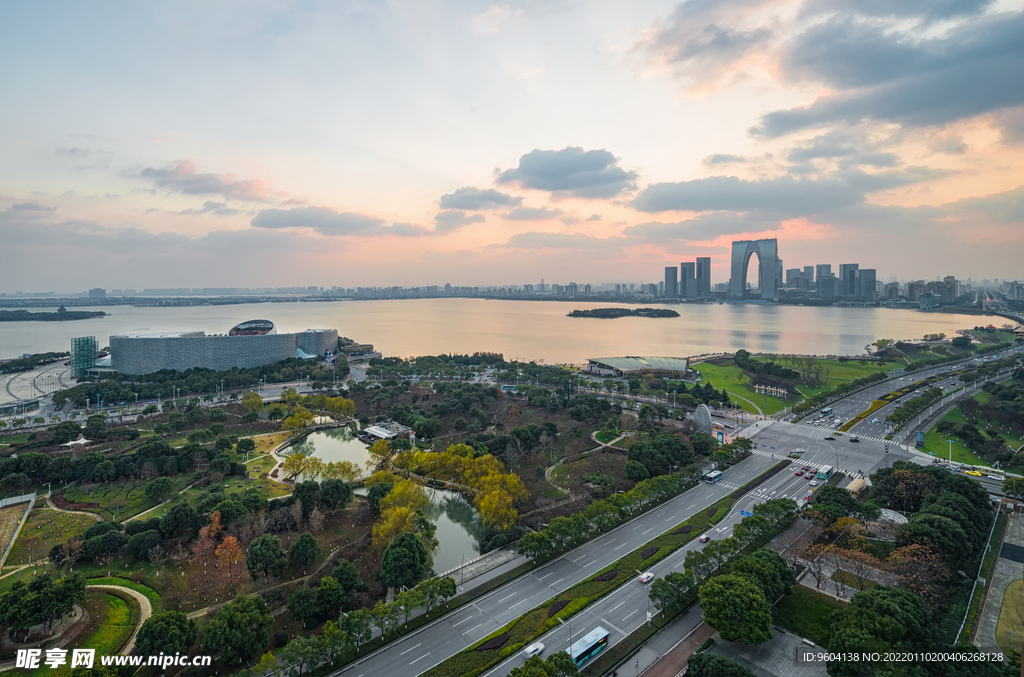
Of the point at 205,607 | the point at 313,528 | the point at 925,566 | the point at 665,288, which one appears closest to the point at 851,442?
the point at 925,566

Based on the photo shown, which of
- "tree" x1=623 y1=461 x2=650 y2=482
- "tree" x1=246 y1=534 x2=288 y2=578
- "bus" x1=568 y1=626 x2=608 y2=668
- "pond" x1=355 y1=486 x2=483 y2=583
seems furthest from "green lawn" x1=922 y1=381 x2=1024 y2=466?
"tree" x1=246 y1=534 x2=288 y2=578

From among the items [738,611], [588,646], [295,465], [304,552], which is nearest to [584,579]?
[588,646]

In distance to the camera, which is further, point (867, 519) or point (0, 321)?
point (0, 321)

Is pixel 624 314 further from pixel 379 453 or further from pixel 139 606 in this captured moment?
pixel 139 606

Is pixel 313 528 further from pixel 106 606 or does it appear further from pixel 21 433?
pixel 21 433

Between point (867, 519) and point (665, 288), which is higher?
point (665, 288)

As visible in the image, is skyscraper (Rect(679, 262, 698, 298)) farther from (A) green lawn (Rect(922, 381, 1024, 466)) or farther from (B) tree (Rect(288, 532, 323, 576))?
(B) tree (Rect(288, 532, 323, 576))
